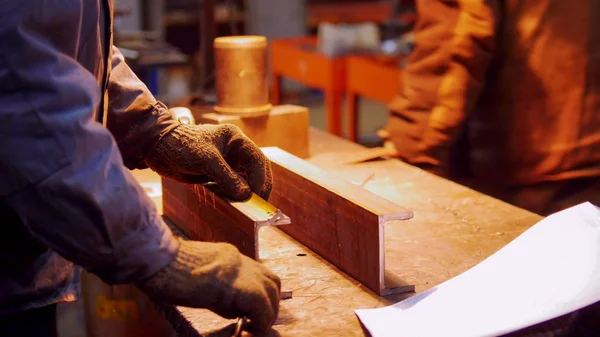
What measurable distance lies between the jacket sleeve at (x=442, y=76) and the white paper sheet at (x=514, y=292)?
1000mm

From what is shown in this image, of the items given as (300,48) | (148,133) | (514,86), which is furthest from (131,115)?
(300,48)

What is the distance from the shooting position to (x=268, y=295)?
131cm

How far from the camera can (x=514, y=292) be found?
1437 millimetres

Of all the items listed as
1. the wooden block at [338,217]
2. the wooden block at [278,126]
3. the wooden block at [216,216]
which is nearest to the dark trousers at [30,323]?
the wooden block at [216,216]

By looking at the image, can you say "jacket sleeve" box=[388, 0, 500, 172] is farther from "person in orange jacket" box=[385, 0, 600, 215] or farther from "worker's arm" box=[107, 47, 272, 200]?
"worker's arm" box=[107, 47, 272, 200]

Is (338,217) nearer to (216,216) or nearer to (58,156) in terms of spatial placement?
(216,216)

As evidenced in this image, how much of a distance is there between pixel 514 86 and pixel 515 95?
0.10 ft

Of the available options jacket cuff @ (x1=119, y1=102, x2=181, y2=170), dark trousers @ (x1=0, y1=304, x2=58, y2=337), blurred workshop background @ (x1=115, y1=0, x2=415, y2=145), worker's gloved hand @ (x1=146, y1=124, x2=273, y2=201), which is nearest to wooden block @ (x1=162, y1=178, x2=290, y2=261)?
worker's gloved hand @ (x1=146, y1=124, x2=273, y2=201)

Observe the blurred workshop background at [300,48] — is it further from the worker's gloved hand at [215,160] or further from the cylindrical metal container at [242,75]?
the worker's gloved hand at [215,160]

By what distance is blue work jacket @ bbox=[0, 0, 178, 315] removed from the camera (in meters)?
1.10

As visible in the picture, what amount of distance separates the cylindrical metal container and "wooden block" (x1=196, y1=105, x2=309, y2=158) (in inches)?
1.1

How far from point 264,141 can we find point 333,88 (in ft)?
9.10

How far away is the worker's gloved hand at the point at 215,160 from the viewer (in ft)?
5.30

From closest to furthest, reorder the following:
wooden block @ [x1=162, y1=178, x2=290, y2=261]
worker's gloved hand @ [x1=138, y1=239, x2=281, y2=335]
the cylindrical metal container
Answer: worker's gloved hand @ [x1=138, y1=239, x2=281, y2=335], wooden block @ [x1=162, y1=178, x2=290, y2=261], the cylindrical metal container
